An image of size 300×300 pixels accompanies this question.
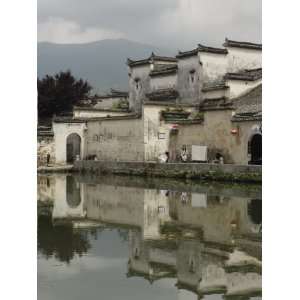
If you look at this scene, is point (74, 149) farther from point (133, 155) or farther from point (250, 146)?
point (250, 146)

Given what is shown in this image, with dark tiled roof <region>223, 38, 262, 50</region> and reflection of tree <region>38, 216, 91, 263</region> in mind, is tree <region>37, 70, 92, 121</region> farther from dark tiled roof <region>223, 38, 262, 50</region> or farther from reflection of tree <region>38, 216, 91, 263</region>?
reflection of tree <region>38, 216, 91, 263</region>

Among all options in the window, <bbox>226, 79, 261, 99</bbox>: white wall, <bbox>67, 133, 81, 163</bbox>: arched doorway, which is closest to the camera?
<bbox>226, 79, 261, 99</bbox>: white wall

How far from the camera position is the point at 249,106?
20.0m

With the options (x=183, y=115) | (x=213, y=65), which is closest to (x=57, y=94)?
(x=213, y=65)

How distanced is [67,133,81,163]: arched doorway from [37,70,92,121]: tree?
21.8 feet

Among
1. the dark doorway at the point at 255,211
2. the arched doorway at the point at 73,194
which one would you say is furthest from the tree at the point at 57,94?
the dark doorway at the point at 255,211

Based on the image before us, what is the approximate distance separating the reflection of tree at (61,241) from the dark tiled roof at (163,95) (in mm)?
17068

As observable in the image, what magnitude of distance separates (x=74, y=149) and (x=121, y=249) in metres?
20.5

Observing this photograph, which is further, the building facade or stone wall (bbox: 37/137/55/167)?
stone wall (bbox: 37/137/55/167)

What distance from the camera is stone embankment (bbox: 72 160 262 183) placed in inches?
604

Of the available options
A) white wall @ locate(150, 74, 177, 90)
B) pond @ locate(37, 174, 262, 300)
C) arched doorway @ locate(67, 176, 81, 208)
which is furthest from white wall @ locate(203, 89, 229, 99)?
pond @ locate(37, 174, 262, 300)

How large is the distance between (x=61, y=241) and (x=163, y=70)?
20116 millimetres

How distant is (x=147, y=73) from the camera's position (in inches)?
1104
